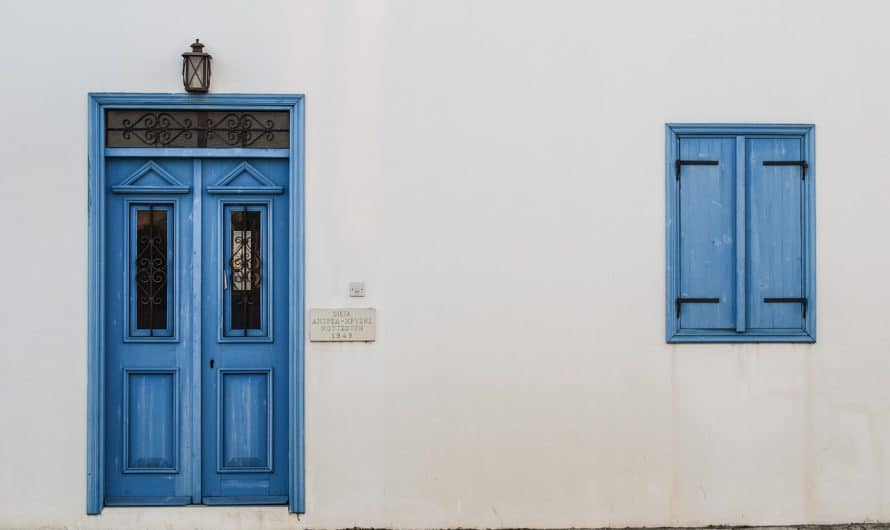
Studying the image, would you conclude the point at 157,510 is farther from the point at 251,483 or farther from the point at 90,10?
the point at 90,10

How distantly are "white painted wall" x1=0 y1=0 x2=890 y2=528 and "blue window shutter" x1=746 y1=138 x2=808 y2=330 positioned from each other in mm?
180

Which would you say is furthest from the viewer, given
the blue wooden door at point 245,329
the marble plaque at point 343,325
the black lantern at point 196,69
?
the blue wooden door at point 245,329

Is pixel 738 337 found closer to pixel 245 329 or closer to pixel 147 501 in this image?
pixel 245 329

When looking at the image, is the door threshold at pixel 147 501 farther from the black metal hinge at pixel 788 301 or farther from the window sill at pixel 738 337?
the black metal hinge at pixel 788 301

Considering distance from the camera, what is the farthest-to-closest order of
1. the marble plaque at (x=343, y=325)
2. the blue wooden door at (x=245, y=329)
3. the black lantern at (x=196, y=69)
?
the blue wooden door at (x=245, y=329) < the marble plaque at (x=343, y=325) < the black lantern at (x=196, y=69)

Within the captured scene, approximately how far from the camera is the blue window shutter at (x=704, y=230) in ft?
19.7

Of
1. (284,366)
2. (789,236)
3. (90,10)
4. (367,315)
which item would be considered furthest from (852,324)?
(90,10)

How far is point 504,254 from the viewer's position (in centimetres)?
594

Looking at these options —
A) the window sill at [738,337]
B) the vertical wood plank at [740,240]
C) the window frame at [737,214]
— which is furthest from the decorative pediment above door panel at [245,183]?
the vertical wood plank at [740,240]

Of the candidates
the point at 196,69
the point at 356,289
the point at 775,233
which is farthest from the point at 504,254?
the point at 196,69

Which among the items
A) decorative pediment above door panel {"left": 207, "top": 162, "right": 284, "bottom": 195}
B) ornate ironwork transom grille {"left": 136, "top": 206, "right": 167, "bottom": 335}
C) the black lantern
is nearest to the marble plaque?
decorative pediment above door panel {"left": 207, "top": 162, "right": 284, "bottom": 195}

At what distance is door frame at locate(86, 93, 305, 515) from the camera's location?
5.81 meters

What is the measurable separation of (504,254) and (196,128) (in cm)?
219

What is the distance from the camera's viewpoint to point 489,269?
5.93 meters
